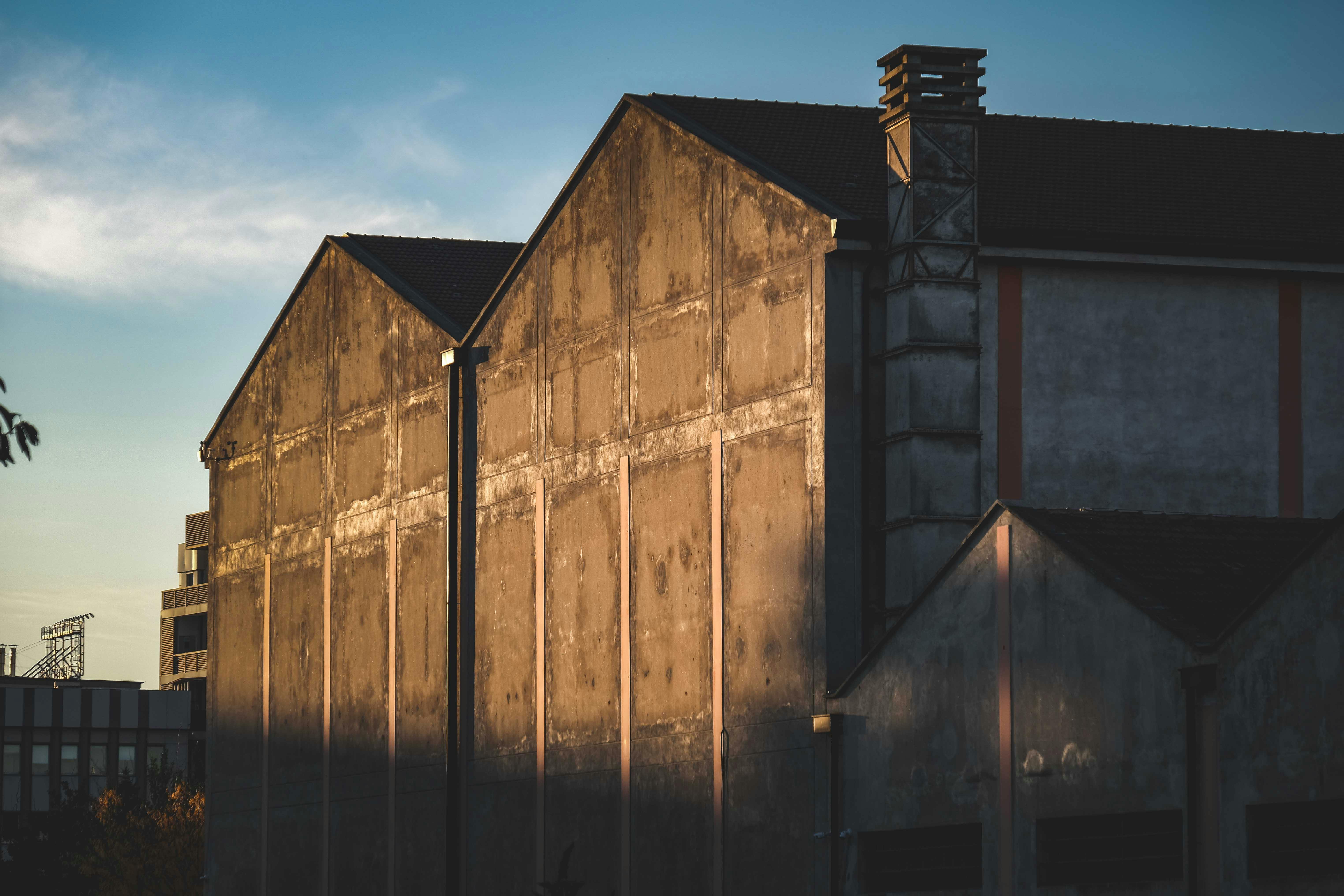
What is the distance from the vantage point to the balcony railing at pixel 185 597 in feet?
368

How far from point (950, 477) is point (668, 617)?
19.7 feet

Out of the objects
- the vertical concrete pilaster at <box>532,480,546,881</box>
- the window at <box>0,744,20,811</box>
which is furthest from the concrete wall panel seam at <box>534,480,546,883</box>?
the window at <box>0,744,20,811</box>

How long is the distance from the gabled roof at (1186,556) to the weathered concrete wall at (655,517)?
622 centimetres

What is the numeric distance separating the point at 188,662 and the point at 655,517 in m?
85.3

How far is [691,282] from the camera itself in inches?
1232

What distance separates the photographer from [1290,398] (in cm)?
2928

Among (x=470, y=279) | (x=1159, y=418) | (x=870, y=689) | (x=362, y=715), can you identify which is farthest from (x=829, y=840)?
(x=470, y=279)

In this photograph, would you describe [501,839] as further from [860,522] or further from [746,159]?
[746,159]

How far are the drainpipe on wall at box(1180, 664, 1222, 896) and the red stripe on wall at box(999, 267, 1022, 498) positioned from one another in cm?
892

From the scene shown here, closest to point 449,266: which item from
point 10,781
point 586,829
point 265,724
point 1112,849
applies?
point 265,724

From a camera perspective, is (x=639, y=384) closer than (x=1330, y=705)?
No

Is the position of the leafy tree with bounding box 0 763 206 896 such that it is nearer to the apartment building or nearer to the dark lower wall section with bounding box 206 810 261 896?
the dark lower wall section with bounding box 206 810 261 896

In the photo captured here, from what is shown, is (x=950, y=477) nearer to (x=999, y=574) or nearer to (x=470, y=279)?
(x=999, y=574)

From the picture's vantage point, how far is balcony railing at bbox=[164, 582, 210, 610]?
11231cm
